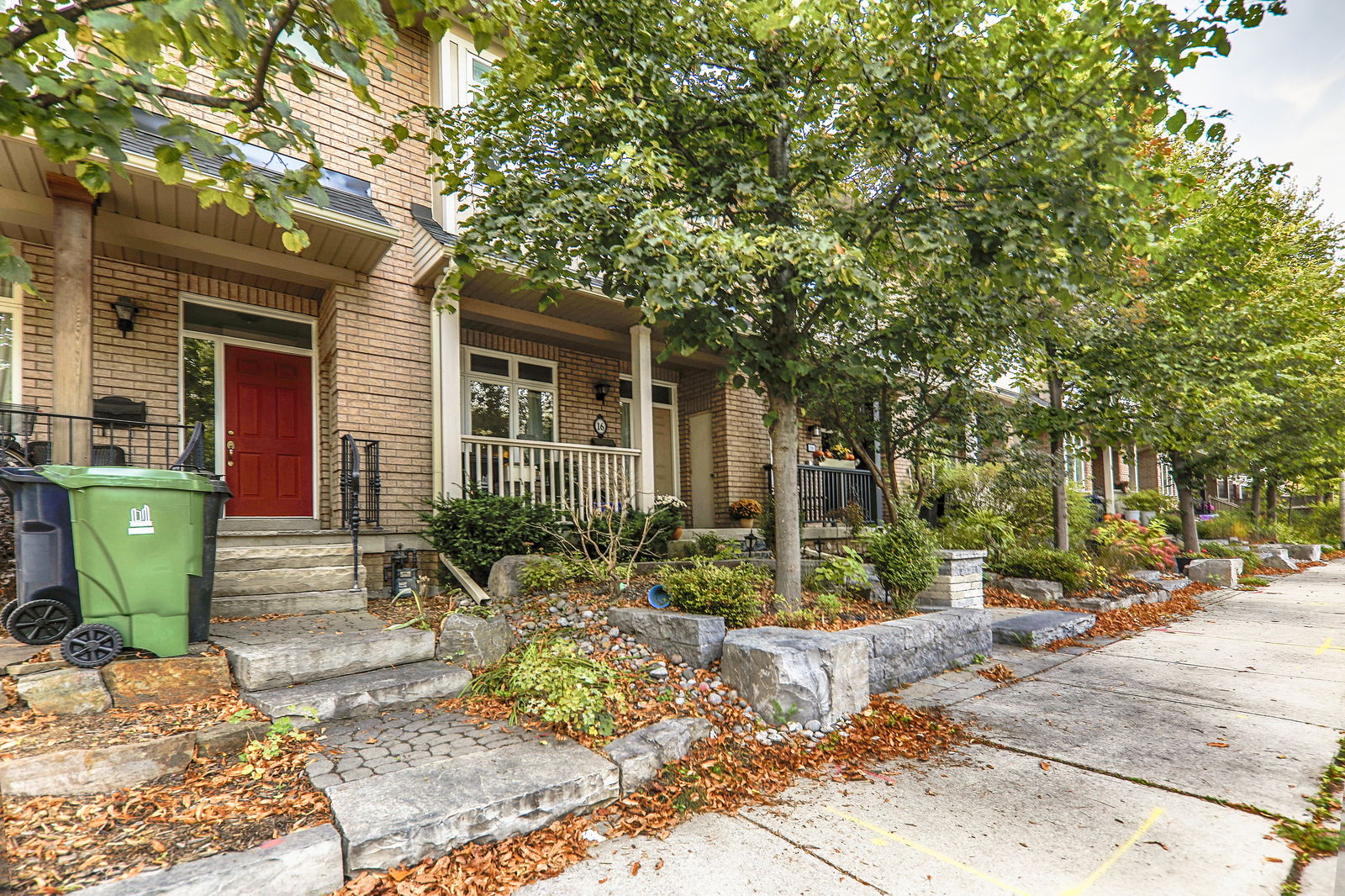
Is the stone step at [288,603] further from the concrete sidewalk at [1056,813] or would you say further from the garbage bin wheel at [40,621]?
the concrete sidewalk at [1056,813]

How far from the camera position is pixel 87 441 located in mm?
4387

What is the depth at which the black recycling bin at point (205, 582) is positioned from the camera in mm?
3514

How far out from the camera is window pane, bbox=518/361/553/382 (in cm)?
836

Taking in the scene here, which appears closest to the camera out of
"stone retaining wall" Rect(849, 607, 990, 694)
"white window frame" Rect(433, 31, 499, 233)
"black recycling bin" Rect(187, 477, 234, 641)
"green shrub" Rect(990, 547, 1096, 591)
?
"black recycling bin" Rect(187, 477, 234, 641)

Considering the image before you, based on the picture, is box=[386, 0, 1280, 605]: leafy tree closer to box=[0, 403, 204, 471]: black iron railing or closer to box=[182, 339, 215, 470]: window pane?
box=[0, 403, 204, 471]: black iron railing

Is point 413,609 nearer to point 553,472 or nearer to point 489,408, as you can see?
point 553,472

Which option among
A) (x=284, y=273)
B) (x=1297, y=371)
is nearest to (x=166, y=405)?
(x=284, y=273)

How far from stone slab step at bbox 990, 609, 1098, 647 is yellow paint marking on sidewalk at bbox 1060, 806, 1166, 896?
3022mm

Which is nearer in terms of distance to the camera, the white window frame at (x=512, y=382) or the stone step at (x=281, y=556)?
the stone step at (x=281, y=556)

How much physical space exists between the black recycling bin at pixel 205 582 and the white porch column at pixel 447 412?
256cm

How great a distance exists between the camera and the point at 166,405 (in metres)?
5.80

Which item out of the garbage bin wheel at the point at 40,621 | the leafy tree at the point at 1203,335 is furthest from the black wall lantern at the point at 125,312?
the leafy tree at the point at 1203,335

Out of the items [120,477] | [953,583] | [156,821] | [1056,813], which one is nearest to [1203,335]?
[953,583]

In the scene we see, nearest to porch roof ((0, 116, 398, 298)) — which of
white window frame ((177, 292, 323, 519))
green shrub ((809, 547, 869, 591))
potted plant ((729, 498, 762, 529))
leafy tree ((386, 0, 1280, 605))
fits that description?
white window frame ((177, 292, 323, 519))
